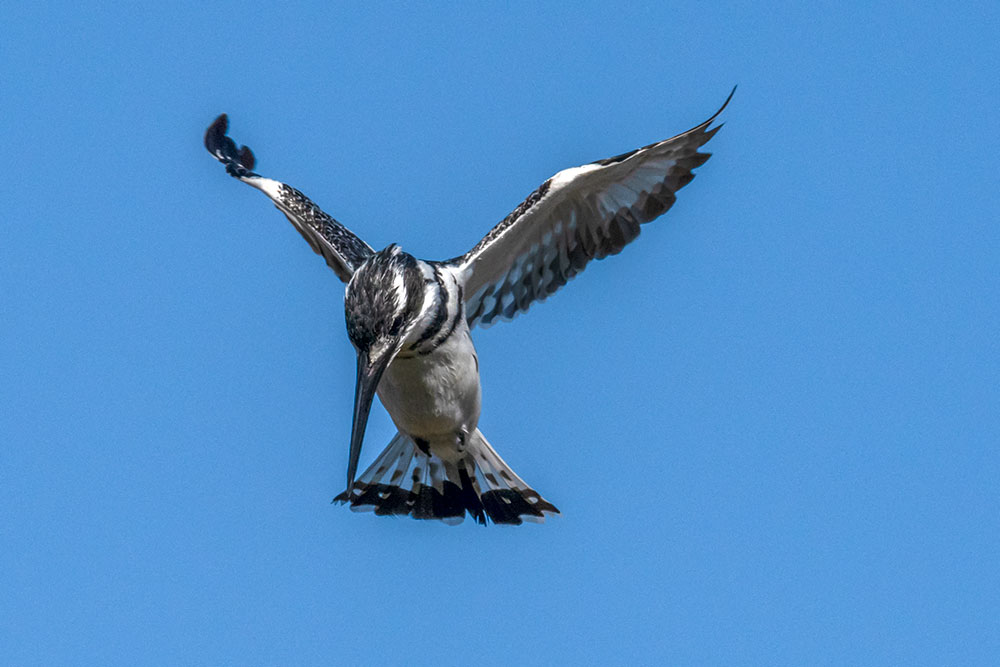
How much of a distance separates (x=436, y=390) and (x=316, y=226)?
7.45 feet

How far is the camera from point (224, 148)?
14094 millimetres

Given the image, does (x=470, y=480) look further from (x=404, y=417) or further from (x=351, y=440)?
(x=351, y=440)

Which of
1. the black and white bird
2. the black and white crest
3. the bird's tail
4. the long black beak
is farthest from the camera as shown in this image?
the bird's tail

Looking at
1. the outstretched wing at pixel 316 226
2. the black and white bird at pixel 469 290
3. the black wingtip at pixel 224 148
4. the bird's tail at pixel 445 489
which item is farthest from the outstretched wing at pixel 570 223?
the black wingtip at pixel 224 148

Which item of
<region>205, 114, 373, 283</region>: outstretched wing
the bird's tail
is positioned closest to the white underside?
the bird's tail

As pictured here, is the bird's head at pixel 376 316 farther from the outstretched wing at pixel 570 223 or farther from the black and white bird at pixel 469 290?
the outstretched wing at pixel 570 223

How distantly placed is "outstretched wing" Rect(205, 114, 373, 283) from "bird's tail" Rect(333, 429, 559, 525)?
1670 mm

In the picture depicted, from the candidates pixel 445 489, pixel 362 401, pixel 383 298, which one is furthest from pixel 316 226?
pixel 362 401

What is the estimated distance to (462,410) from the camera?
11000 millimetres

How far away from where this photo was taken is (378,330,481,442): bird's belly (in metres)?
10.3

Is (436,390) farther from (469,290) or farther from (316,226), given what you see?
(316,226)

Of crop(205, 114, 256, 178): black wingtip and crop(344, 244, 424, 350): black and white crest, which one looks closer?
crop(344, 244, 424, 350): black and white crest

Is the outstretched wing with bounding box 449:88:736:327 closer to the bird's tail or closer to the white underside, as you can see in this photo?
the white underside

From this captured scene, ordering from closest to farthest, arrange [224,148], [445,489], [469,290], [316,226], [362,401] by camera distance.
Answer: [362,401] < [469,290] < [316,226] < [445,489] < [224,148]
